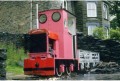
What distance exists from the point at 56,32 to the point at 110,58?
32.0ft

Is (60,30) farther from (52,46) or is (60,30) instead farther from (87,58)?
(87,58)

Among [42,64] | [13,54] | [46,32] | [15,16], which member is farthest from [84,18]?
[42,64]

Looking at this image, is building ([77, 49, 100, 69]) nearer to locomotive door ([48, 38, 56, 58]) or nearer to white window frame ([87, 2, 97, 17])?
locomotive door ([48, 38, 56, 58])

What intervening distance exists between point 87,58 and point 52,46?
22.2ft

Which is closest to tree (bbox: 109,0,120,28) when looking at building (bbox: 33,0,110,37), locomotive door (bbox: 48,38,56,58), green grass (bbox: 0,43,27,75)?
building (bbox: 33,0,110,37)

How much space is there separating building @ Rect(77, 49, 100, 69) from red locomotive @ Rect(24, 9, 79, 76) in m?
2.99

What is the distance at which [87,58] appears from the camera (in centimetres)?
2152

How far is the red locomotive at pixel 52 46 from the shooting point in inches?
541

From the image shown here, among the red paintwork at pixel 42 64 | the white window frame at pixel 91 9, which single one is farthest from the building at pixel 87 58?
the white window frame at pixel 91 9

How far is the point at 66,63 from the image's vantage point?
50.4 feet

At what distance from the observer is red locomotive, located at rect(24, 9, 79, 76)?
45.1 ft

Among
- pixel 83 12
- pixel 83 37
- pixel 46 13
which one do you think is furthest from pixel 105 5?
pixel 46 13

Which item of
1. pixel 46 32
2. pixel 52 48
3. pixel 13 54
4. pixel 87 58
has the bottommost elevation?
pixel 87 58

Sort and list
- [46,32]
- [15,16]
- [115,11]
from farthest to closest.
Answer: [115,11] → [15,16] → [46,32]
